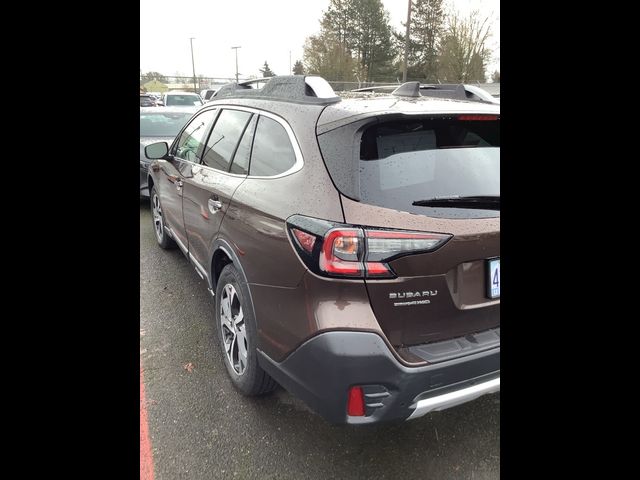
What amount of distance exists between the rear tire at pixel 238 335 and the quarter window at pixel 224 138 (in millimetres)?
769

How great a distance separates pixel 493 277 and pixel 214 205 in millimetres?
1686

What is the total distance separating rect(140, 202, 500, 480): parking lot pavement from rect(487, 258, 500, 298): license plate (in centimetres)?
77

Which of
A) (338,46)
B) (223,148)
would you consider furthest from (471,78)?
(223,148)

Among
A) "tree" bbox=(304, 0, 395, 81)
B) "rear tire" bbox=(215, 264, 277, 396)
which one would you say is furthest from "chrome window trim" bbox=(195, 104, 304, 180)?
"tree" bbox=(304, 0, 395, 81)

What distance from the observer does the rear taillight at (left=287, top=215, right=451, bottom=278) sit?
169 centimetres

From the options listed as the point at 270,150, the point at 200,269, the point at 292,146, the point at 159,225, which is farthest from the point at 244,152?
the point at 159,225

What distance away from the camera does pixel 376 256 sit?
1.69 m

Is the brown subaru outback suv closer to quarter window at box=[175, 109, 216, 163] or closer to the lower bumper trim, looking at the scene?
the lower bumper trim

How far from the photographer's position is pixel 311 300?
178 cm

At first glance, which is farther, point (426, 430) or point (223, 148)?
point (223, 148)

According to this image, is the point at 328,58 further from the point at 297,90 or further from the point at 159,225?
the point at 297,90

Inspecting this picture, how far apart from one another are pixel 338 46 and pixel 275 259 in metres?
39.3
